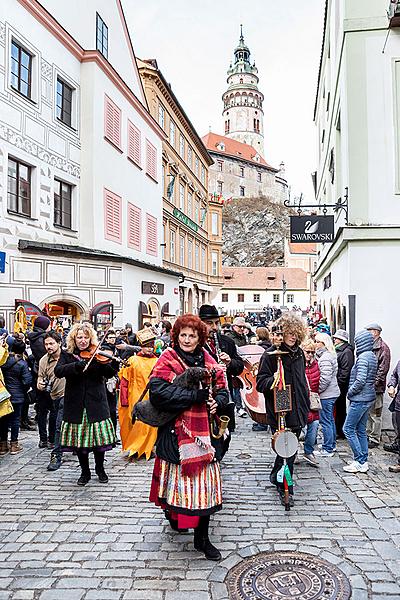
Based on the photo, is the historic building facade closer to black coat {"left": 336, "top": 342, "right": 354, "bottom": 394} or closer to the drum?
black coat {"left": 336, "top": 342, "right": 354, "bottom": 394}

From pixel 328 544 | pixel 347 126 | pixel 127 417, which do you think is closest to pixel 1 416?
pixel 127 417

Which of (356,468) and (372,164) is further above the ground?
(372,164)

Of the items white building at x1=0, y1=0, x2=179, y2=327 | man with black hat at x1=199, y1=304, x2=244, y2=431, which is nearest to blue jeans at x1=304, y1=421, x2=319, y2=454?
man with black hat at x1=199, y1=304, x2=244, y2=431

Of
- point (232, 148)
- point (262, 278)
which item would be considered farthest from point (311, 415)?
point (232, 148)

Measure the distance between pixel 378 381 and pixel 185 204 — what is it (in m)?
28.5

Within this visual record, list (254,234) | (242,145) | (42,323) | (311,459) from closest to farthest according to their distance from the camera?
(311,459)
(42,323)
(254,234)
(242,145)

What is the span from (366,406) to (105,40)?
54.9 feet

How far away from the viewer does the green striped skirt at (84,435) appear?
6.25m

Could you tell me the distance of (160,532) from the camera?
5.01 metres

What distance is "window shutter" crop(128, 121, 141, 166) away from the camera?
64.4 feet

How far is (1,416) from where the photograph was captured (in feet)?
23.9

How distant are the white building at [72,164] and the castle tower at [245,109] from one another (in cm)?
9782

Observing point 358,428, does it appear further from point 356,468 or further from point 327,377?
point 327,377

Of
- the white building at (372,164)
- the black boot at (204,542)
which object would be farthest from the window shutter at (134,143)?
the black boot at (204,542)
